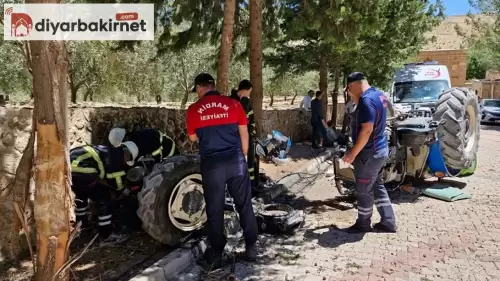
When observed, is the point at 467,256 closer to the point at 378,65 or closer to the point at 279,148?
the point at 279,148

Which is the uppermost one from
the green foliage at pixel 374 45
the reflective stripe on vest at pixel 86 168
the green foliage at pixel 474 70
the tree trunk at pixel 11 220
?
the green foliage at pixel 474 70

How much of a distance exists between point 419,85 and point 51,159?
1202cm

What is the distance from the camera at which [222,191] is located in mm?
4246

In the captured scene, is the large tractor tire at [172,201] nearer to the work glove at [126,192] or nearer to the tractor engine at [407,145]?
the work glove at [126,192]

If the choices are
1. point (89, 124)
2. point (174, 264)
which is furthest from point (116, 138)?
point (174, 264)

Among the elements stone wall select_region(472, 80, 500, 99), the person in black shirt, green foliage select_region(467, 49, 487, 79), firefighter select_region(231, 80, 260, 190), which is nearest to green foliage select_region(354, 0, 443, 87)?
the person in black shirt

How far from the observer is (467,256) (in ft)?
15.0

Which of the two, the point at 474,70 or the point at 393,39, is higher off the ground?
the point at 474,70

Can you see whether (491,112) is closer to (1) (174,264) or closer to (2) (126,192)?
(2) (126,192)

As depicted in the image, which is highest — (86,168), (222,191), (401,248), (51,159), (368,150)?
(51,159)

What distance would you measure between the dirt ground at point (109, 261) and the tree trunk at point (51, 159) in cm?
46

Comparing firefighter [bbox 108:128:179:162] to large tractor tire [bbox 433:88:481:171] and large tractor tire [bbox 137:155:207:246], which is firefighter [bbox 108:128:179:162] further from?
large tractor tire [bbox 433:88:481:171]

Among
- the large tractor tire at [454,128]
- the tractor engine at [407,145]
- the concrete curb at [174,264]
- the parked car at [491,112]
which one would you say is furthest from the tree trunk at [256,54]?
the parked car at [491,112]

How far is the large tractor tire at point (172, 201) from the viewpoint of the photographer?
4414 millimetres
